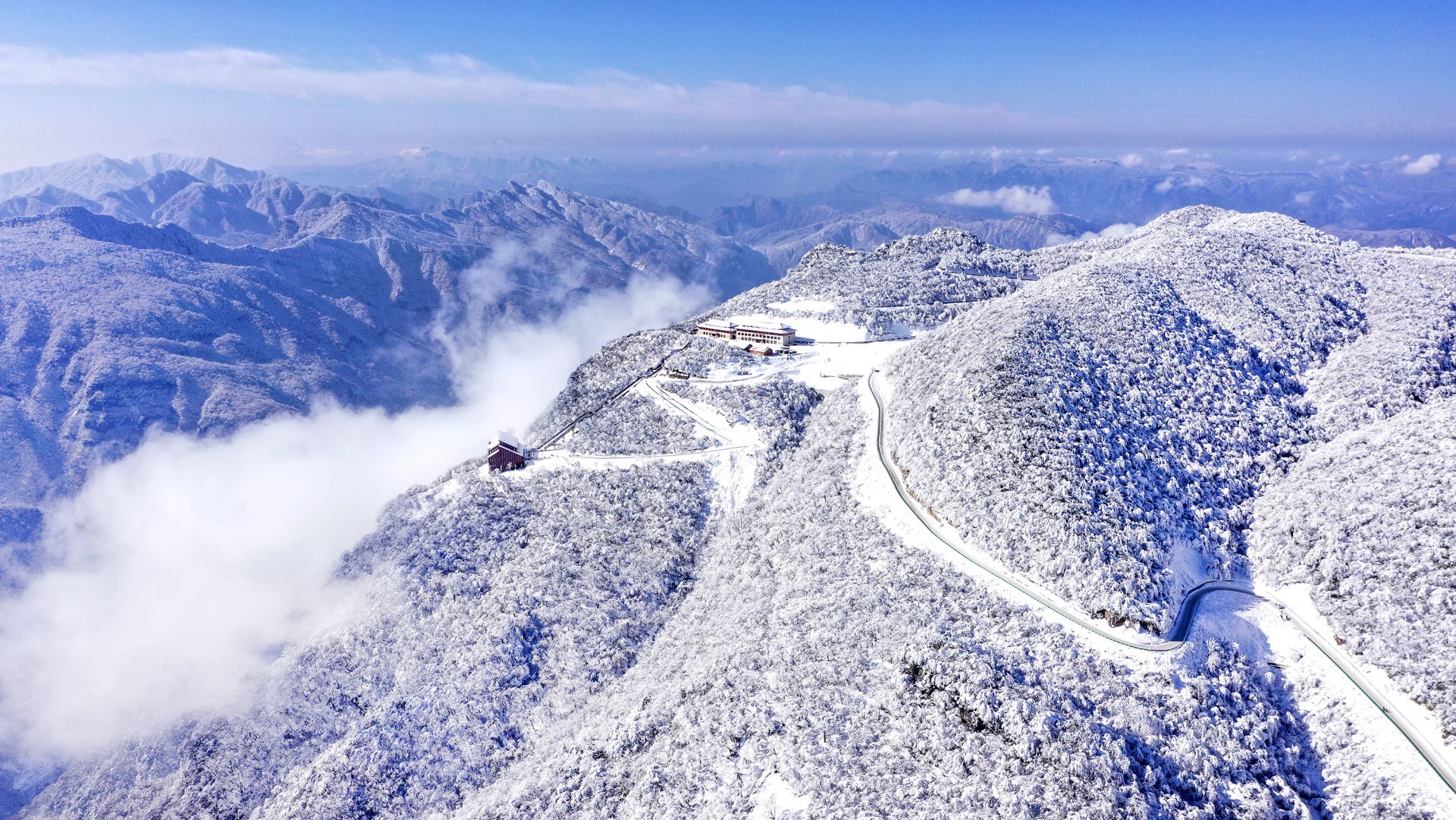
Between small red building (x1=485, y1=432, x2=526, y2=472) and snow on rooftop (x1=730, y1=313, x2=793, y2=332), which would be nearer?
small red building (x1=485, y1=432, x2=526, y2=472)

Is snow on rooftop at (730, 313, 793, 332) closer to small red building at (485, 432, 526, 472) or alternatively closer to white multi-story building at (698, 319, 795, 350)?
white multi-story building at (698, 319, 795, 350)

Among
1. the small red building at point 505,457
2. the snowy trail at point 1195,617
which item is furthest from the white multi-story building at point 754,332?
the snowy trail at point 1195,617

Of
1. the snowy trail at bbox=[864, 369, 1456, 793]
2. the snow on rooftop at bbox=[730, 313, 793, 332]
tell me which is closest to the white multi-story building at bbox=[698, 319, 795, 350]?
the snow on rooftop at bbox=[730, 313, 793, 332]

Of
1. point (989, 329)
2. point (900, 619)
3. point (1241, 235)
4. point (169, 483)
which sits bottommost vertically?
point (169, 483)

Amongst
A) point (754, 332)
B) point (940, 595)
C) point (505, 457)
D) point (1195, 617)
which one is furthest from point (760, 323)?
point (1195, 617)

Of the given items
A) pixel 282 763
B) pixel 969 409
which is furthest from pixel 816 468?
pixel 282 763

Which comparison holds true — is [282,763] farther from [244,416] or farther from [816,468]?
[244,416]
